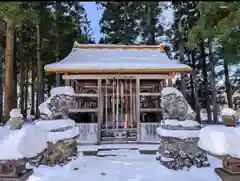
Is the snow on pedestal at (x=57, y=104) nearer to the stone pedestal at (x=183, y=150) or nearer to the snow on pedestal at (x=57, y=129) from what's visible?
the snow on pedestal at (x=57, y=129)

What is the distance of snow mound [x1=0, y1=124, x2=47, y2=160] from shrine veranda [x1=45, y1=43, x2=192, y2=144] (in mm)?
5467

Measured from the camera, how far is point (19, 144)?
2809 mm

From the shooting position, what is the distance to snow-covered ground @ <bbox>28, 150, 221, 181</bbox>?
189 inches

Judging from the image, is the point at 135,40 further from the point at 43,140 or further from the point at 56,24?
the point at 43,140

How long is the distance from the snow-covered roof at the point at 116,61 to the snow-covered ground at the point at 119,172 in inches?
126

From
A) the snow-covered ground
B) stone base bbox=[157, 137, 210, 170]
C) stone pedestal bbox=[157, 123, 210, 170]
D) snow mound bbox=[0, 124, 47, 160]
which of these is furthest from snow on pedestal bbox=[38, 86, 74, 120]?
snow mound bbox=[0, 124, 47, 160]

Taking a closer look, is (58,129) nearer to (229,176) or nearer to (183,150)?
(183,150)

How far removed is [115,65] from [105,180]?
4672 mm

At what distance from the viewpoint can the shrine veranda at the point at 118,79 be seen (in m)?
8.48

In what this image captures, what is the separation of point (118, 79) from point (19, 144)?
6.40m

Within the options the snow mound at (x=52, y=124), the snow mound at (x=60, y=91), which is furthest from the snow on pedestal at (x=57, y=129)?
the snow mound at (x=60, y=91)

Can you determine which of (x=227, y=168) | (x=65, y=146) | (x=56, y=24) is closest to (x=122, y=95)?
(x=65, y=146)

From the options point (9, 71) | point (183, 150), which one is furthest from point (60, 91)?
point (9, 71)

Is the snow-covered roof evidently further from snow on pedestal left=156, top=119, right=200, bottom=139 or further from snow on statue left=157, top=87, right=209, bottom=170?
snow on pedestal left=156, top=119, right=200, bottom=139
